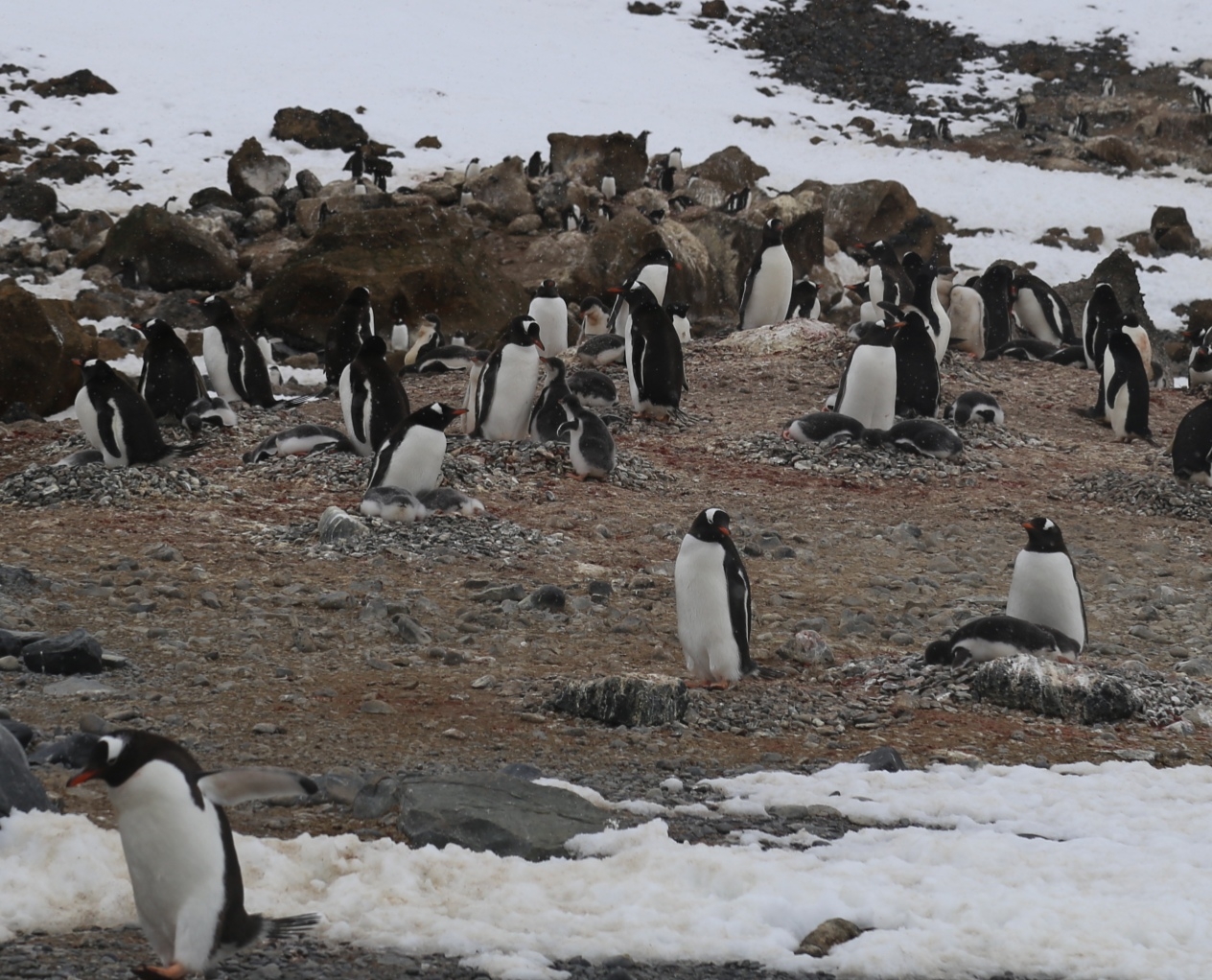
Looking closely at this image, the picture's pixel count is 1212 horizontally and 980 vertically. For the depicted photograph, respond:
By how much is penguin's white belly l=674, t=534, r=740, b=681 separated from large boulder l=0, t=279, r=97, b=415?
8.53 metres

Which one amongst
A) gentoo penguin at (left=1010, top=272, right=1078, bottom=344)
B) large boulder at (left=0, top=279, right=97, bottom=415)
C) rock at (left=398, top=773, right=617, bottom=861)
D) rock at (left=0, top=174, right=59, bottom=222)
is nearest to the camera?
rock at (left=398, top=773, right=617, bottom=861)

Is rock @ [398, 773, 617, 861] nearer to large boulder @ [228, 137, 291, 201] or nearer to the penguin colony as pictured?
the penguin colony

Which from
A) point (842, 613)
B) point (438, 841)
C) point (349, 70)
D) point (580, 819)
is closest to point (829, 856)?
point (580, 819)

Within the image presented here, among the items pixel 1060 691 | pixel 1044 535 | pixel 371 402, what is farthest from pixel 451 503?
pixel 1060 691

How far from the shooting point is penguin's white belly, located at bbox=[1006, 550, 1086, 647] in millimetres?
6051

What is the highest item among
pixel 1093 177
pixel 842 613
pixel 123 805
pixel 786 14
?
pixel 786 14

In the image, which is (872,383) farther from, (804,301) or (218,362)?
(804,301)

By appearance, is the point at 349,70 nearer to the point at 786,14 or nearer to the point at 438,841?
the point at 786,14

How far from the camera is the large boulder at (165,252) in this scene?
18.8 m

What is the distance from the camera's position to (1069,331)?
54.3 ft

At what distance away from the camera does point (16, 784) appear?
352 cm

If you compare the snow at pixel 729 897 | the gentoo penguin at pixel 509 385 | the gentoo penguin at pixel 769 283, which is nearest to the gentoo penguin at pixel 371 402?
the gentoo penguin at pixel 509 385

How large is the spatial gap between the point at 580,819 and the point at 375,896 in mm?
736

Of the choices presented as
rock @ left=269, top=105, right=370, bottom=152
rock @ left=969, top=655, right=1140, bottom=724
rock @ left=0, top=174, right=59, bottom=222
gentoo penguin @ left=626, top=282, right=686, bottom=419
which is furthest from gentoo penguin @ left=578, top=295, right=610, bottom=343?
rock @ left=269, top=105, right=370, bottom=152
